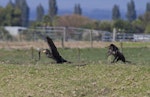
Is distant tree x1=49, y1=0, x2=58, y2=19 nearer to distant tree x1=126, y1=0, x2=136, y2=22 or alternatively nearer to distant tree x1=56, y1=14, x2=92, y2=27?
distant tree x1=126, y1=0, x2=136, y2=22

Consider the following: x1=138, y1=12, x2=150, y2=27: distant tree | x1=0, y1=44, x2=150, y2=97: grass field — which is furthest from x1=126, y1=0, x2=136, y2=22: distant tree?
x1=0, y1=44, x2=150, y2=97: grass field

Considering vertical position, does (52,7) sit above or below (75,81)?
above

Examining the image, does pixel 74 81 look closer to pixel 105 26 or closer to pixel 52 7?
pixel 105 26

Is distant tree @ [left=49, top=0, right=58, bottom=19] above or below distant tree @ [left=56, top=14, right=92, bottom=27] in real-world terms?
above

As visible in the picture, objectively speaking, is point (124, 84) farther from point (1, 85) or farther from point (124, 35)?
point (124, 35)

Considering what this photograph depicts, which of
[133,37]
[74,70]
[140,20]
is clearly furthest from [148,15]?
[74,70]

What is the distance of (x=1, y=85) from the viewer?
13.6 meters

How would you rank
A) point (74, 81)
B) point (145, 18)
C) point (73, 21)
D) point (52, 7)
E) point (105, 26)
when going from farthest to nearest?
point (52, 7) < point (73, 21) < point (145, 18) < point (105, 26) < point (74, 81)

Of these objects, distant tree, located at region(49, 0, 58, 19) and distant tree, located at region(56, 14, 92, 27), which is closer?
distant tree, located at region(56, 14, 92, 27)

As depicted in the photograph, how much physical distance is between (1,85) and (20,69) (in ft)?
3.55

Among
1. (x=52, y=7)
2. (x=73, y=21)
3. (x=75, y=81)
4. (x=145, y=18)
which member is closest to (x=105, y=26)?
(x=73, y=21)

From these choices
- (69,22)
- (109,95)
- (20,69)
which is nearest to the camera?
(109,95)

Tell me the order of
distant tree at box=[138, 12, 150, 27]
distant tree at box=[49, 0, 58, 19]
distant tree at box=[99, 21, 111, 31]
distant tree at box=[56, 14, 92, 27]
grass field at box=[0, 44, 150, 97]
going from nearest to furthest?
grass field at box=[0, 44, 150, 97] → distant tree at box=[99, 21, 111, 31] → distant tree at box=[138, 12, 150, 27] → distant tree at box=[56, 14, 92, 27] → distant tree at box=[49, 0, 58, 19]

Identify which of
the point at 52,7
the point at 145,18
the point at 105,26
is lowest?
the point at 105,26
